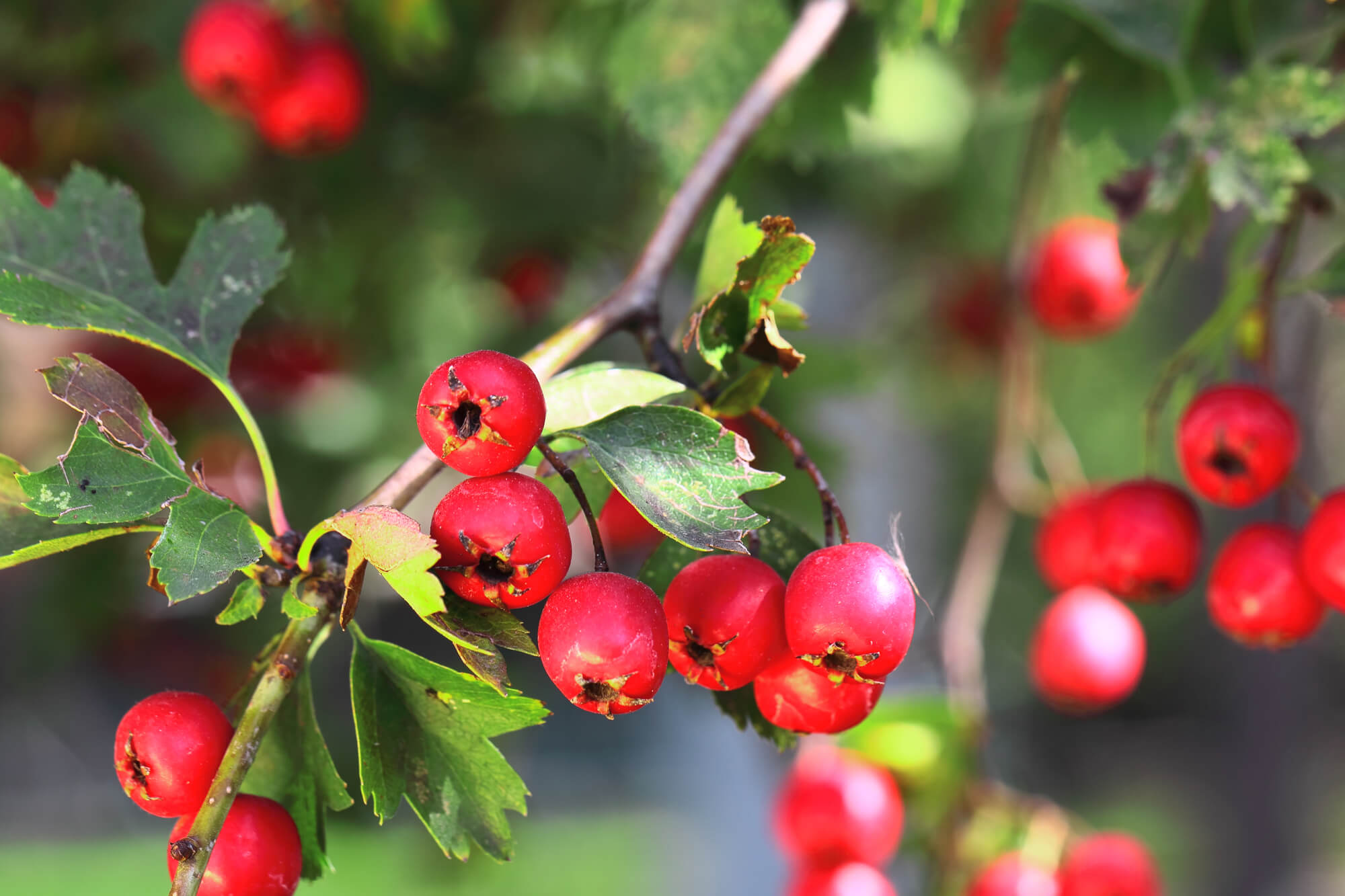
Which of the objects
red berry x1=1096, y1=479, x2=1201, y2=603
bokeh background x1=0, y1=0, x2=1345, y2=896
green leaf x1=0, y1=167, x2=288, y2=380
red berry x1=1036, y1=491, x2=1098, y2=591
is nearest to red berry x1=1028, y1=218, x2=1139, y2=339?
bokeh background x1=0, y1=0, x2=1345, y2=896

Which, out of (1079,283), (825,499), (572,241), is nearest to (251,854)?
(825,499)

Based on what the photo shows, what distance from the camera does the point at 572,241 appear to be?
1905mm

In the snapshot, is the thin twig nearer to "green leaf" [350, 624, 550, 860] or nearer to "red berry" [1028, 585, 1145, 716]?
"green leaf" [350, 624, 550, 860]

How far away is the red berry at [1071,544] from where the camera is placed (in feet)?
4.08

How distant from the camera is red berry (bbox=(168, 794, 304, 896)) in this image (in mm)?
610

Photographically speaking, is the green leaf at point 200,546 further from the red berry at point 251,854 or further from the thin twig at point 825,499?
the thin twig at point 825,499

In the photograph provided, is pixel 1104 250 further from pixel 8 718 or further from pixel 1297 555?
pixel 8 718

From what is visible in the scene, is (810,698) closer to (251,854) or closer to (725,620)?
(725,620)

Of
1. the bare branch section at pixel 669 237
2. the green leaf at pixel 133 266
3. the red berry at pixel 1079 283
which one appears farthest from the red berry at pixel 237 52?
the red berry at pixel 1079 283

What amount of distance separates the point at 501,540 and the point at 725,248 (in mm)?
317

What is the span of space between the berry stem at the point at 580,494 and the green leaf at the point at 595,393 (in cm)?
4

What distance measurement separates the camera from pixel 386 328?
2049 mm

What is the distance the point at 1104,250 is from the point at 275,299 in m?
1.40

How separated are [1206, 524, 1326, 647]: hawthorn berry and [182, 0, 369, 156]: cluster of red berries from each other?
1254 mm
